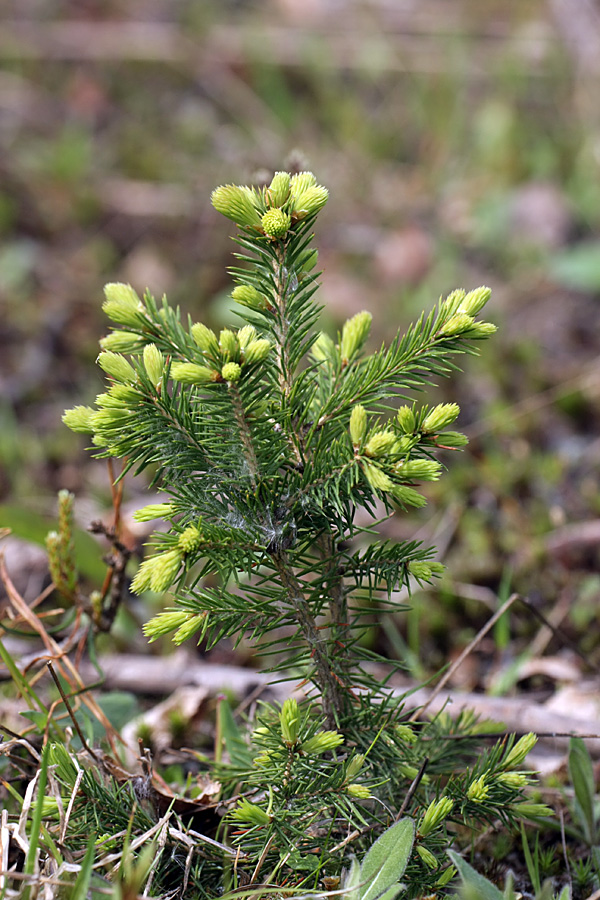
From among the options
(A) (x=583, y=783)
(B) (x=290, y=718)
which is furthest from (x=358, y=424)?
(A) (x=583, y=783)

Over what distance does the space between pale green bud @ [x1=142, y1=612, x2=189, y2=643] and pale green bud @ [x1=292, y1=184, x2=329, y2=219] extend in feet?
2.27

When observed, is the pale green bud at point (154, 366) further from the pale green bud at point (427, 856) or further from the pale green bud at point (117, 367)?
the pale green bud at point (427, 856)

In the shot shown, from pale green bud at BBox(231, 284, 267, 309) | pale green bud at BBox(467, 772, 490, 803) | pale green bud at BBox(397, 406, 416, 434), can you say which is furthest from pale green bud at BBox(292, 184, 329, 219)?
pale green bud at BBox(467, 772, 490, 803)

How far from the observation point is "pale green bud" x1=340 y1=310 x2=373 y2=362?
4.82 ft

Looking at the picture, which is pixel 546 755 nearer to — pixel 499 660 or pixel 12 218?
pixel 499 660

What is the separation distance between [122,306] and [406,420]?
0.55 meters

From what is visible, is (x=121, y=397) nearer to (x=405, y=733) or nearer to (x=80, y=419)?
(x=80, y=419)

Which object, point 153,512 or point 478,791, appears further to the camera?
→ point 478,791

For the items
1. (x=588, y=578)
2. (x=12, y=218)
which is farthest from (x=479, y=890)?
(x=12, y=218)

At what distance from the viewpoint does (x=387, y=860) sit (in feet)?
4.25

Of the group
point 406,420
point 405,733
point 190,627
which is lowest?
point 405,733

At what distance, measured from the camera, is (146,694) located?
2.39 metres

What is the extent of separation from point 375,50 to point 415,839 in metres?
5.72

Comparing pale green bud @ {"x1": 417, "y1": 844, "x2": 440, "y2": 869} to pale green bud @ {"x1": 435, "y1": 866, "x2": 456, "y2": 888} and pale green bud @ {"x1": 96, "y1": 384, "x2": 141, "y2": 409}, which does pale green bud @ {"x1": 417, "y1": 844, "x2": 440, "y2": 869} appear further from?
pale green bud @ {"x1": 96, "y1": 384, "x2": 141, "y2": 409}
